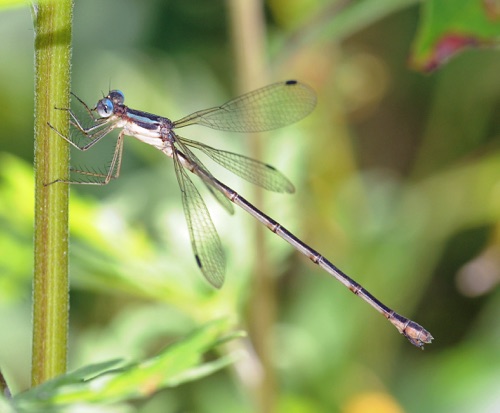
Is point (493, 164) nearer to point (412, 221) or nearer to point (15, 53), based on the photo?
point (412, 221)

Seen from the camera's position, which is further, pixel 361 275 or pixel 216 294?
pixel 361 275

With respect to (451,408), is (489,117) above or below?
above

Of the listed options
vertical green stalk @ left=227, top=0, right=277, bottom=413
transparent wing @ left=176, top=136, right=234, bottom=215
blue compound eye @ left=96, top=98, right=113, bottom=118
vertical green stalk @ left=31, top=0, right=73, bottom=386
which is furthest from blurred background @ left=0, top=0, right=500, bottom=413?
vertical green stalk @ left=31, top=0, right=73, bottom=386

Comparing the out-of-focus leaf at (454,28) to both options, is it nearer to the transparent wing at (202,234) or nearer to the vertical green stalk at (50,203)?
the transparent wing at (202,234)

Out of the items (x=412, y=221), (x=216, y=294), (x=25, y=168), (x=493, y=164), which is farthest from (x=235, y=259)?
(x=493, y=164)

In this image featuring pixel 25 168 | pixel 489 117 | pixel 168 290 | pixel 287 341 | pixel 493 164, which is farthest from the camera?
pixel 489 117

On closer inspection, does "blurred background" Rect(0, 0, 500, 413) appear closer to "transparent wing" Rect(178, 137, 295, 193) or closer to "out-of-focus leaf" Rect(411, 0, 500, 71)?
"transparent wing" Rect(178, 137, 295, 193)
